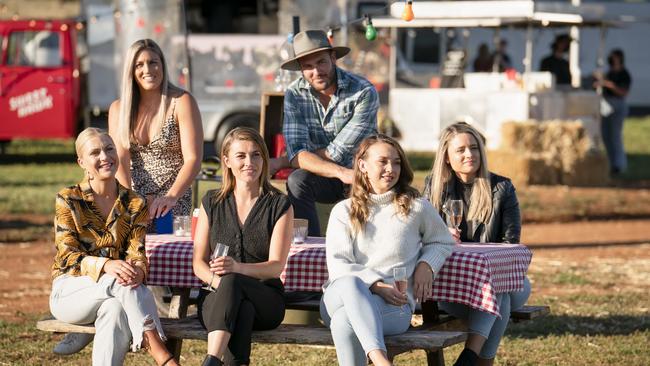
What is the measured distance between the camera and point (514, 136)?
54.0ft

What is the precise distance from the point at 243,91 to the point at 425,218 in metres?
12.7

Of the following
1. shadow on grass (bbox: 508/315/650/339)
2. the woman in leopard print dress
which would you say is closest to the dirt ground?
the woman in leopard print dress


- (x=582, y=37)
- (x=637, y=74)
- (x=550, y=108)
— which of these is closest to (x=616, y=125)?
(x=550, y=108)

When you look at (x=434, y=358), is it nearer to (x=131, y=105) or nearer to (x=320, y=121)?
(x=320, y=121)

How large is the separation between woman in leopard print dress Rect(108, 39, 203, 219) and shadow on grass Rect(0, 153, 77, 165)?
13.8 m

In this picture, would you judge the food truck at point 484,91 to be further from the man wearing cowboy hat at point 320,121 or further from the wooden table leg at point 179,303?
the wooden table leg at point 179,303

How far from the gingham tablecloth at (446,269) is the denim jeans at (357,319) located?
0.30 metres

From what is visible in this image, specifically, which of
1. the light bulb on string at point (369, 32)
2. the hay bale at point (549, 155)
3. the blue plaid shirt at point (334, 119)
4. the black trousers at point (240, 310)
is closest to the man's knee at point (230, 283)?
the black trousers at point (240, 310)

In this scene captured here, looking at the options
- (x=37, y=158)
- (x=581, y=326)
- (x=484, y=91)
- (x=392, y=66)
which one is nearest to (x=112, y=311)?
(x=581, y=326)

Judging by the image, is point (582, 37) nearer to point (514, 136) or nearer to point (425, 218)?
point (514, 136)

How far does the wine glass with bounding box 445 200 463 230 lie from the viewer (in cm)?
553

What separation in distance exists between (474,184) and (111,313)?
1.71m

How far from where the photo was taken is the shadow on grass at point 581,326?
7200 mm

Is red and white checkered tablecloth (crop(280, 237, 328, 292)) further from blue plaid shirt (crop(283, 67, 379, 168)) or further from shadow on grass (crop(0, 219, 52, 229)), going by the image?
shadow on grass (crop(0, 219, 52, 229))
